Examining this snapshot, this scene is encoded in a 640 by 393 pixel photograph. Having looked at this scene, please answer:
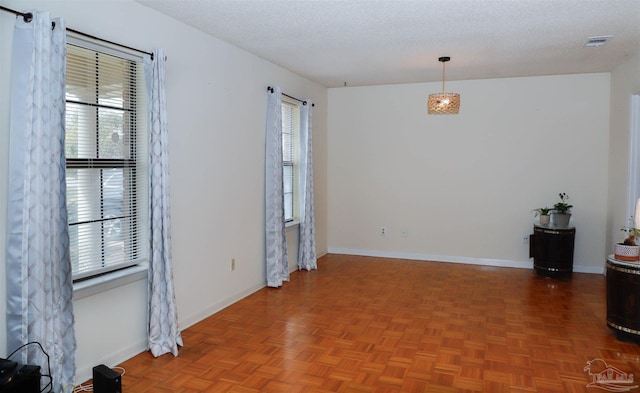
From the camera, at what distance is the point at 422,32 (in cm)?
414

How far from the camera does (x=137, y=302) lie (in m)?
3.50

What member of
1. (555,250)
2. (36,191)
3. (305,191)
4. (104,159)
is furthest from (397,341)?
(555,250)

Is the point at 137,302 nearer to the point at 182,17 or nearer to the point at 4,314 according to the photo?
the point at 4,314

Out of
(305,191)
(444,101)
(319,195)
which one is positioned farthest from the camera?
(319,195)

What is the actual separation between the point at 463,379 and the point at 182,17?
337 cm

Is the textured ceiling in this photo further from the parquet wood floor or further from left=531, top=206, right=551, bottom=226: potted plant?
the parquet wood floor

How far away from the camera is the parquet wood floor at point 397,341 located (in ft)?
10.0

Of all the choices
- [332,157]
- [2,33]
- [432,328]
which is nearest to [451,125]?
[332,157]

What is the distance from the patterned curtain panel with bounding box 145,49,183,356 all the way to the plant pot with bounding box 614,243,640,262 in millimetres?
3497

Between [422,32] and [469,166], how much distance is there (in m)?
2.92

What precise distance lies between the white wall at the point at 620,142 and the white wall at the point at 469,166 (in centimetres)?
18

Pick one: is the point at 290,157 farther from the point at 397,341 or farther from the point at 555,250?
the point at 555,250

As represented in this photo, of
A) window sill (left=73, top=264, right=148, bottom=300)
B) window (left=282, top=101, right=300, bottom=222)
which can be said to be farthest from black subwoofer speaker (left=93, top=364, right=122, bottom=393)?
window (left=282, top=101, right=300, bottom=222)

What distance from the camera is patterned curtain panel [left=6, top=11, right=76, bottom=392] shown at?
2.51 m
